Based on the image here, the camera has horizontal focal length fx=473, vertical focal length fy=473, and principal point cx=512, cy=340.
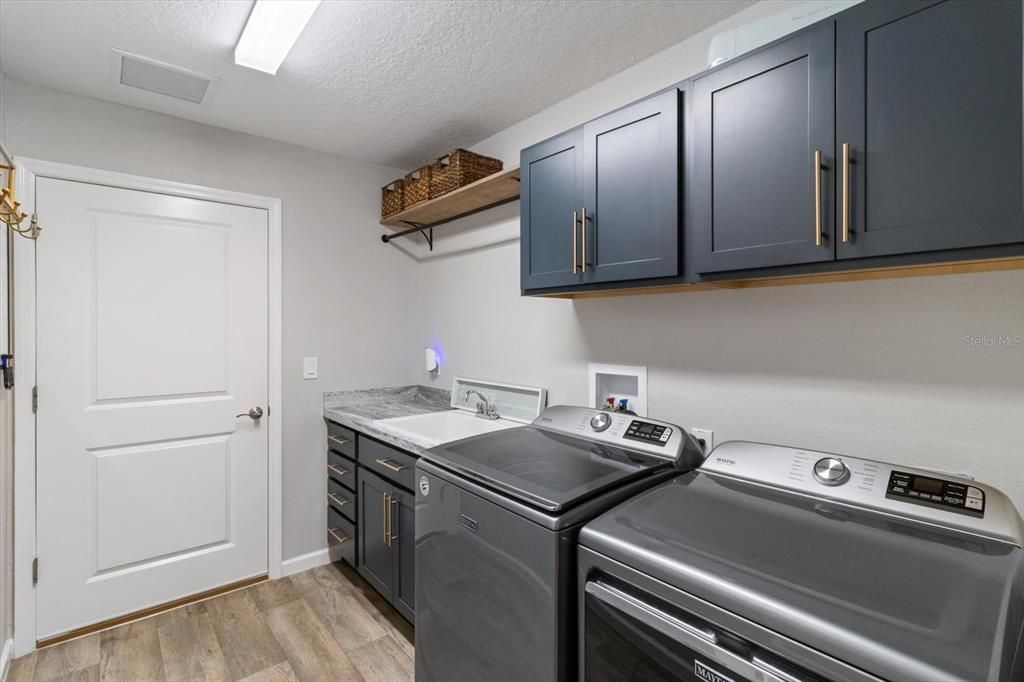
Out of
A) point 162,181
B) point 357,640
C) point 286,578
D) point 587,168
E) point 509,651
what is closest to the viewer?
point 509,651

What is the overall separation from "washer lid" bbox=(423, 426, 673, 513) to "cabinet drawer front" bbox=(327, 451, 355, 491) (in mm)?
1129

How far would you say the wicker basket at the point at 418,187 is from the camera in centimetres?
262

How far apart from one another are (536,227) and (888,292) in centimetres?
117

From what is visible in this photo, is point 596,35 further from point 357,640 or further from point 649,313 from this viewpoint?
point 357,640

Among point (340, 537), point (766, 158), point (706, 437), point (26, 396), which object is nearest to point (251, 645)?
point (340, 537)

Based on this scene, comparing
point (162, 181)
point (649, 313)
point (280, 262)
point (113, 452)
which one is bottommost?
point (113, 452)

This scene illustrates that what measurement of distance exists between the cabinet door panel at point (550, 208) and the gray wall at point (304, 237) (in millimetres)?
1467

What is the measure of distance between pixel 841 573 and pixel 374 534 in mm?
2054

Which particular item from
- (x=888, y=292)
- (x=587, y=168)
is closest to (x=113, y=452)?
(x=587, y=168)

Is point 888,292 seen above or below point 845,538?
above

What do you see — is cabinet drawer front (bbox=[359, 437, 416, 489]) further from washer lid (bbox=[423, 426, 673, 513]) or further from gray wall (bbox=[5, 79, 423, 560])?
gray wall (bbox=[5, 79, 423, 560])

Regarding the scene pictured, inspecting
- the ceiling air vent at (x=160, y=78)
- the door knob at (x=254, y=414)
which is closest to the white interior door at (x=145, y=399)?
the door knob at (x=254, y=414)

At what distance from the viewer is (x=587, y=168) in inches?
66.5

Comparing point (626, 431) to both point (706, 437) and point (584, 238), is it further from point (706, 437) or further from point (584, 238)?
point (584, 238)
